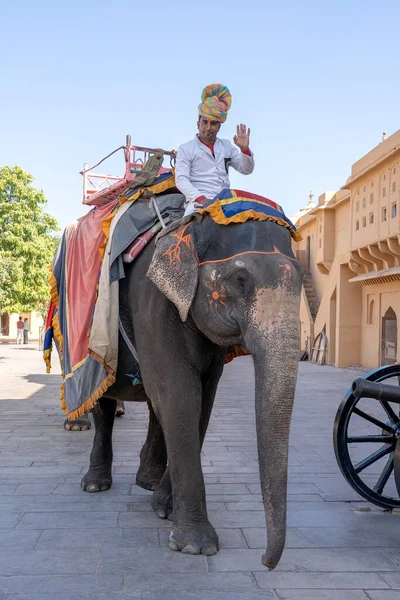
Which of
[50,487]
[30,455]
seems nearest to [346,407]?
[50,487]

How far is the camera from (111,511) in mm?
4641

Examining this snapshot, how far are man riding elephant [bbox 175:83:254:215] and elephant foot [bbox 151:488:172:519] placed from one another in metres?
1.94

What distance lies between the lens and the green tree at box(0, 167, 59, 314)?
25.0 m

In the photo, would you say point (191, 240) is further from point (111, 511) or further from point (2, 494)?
point (2, 494)

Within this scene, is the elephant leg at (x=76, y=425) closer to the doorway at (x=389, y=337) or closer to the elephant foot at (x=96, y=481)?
the elephant foot at (x=96, y=481)

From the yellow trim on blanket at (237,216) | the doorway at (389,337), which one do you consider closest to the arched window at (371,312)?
the doorway at (389,337)

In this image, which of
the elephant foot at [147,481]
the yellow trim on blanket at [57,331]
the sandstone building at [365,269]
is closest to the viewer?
the elephant foot at [147,481]

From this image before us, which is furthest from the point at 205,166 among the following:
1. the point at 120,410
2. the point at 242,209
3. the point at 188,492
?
the point at 120,410

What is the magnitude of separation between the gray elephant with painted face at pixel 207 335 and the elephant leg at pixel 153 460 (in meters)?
0.60

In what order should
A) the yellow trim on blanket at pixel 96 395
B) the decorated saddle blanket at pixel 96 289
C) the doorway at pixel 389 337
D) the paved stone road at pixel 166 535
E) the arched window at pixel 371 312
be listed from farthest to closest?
the arched window at pixel 371 312 < the doorway at pixel 389 337 < the yellow trim on blanket at pixel 96 395 < the decorated saddle blanket at pixel 96 289 < the paved stone road at pixel 166 535

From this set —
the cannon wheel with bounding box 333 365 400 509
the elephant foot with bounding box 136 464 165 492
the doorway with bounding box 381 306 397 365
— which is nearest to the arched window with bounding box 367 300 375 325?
the doorway with bounding box 381 306 397 365

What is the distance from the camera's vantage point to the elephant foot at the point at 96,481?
5.15m

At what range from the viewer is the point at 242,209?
3.60 meters

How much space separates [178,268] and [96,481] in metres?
2.34
